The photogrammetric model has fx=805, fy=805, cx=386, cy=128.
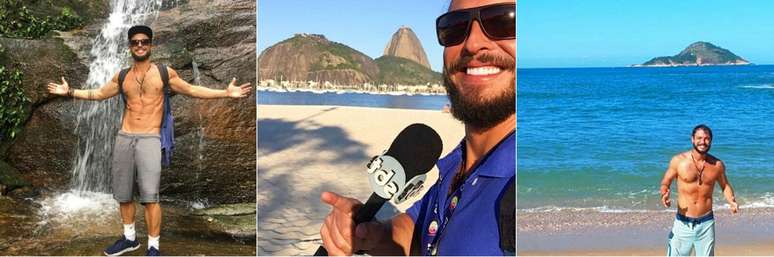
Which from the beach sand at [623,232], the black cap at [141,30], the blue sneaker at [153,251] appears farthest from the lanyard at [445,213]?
the black cap at [141,30]

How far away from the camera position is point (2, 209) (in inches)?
254

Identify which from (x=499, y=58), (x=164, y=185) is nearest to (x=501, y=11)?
(x=499, y=58)

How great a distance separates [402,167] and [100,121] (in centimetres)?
257

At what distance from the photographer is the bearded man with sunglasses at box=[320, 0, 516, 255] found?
5816mm

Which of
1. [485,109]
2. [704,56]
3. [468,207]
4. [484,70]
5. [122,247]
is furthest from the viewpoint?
[704,56]

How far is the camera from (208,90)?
20.5 ft

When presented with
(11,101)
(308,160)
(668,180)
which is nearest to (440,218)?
(308,160)

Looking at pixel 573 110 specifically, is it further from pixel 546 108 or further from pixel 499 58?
pixel 499 58

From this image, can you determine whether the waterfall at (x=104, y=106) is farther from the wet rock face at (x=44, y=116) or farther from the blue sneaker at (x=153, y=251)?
the blue sneaker at (x=153, y=251)

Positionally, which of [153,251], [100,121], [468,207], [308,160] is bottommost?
[153,251]

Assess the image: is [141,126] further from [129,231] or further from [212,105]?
[129,231]

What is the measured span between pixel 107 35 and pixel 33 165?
1218 mm

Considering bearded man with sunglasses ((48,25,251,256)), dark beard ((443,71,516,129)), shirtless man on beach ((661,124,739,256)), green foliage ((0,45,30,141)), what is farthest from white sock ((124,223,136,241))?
shirtless man on beach ((661,124,739,256))

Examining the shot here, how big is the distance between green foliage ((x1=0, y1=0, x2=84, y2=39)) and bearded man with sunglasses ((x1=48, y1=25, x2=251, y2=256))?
0.61 metres
